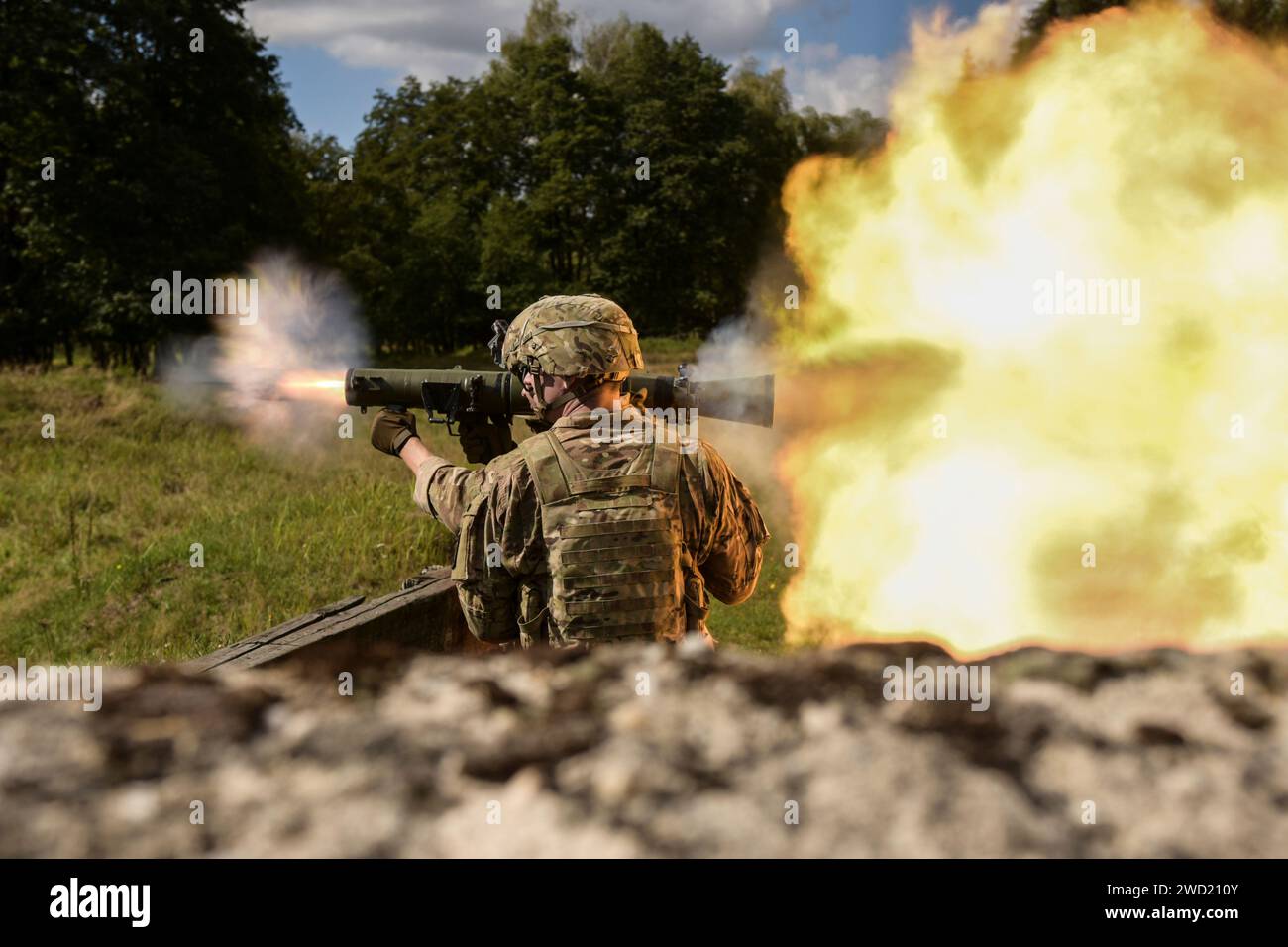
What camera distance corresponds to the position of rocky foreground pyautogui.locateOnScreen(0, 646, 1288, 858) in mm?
1197

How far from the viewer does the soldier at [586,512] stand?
12.3 feet

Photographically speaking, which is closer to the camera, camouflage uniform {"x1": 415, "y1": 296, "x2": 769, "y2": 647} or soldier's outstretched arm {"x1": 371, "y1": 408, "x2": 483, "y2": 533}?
camouflage uniform {"x1": 415, "y1": 296, "x2": 769, "y2": 647}

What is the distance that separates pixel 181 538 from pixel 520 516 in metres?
7.11

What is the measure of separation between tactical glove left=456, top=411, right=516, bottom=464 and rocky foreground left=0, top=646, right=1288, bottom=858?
352cm

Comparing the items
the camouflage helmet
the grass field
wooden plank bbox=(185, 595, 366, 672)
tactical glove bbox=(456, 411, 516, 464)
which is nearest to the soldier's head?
the camouflage helmet

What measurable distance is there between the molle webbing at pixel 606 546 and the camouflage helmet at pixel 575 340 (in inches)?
14.7

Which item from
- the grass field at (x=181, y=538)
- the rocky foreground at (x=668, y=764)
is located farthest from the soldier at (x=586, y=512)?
the grass field at (x=181, y=538)

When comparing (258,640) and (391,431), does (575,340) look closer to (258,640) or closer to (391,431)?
(391,431)

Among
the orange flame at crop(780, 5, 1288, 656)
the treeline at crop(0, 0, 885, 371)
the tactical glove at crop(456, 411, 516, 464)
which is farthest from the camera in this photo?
the treeline at crop(0, 0, 885, 371)

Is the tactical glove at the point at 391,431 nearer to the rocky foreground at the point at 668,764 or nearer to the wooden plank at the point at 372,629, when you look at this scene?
the wooden plank at the point at 372,629

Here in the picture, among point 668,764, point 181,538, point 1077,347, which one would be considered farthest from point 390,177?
point 668,764

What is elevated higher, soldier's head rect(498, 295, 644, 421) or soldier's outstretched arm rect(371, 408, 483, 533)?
soldier's head rect(498, 295, 644, 421)

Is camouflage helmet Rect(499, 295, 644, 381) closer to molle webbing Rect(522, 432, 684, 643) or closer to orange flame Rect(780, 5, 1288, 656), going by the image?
molle webbing Rect(522, 432, 684, 643)

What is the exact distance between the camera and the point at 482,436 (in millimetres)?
→ 5148
